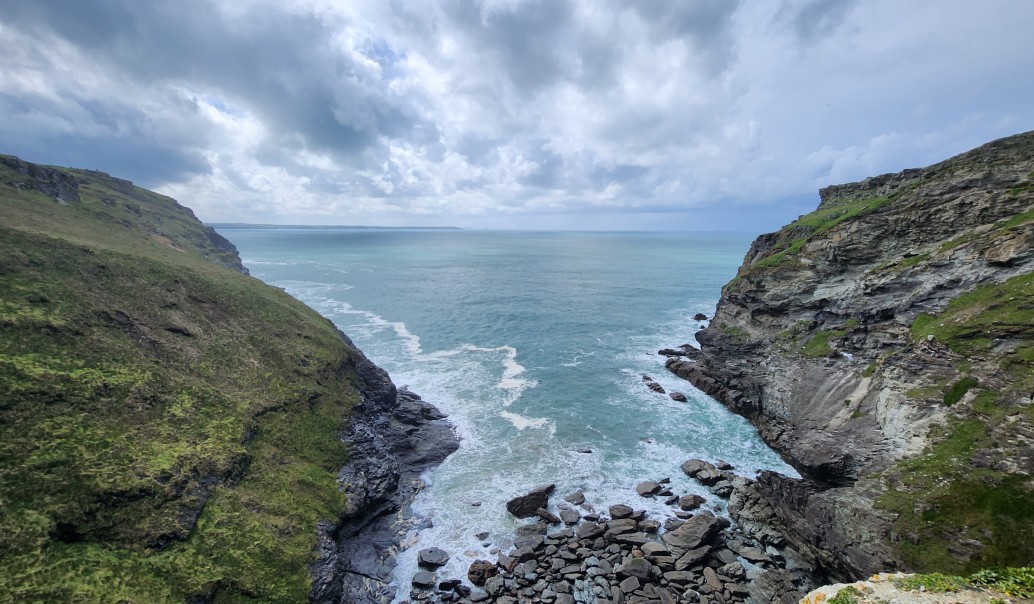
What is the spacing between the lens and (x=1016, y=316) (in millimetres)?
27766

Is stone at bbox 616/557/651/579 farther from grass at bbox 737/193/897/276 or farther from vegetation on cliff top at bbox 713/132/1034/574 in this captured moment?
grass at bbox 737/193/897/276

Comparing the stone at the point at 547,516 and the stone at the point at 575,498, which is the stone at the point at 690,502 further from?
the stone at the point at 547,516

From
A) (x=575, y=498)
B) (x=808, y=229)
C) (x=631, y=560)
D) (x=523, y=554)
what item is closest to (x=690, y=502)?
(x=631, y=560)

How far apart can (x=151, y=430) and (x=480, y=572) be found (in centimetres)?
2230

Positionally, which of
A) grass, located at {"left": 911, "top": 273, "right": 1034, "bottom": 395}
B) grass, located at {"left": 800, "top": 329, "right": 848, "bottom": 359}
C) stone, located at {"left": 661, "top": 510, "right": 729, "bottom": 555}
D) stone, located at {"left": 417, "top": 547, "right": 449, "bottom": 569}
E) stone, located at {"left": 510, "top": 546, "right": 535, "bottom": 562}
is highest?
grass, located at {"left": 911, "top": 273, "right": 1034, "bottom": 395}

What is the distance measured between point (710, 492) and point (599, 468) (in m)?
8.86

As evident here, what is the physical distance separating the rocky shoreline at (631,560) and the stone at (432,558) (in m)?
0.06

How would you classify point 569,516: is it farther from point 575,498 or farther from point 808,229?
point 808,229

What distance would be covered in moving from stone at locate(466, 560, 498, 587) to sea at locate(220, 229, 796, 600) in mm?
753

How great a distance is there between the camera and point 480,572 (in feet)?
81.7

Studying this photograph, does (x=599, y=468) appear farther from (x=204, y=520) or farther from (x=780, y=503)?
(x=204, y=520)

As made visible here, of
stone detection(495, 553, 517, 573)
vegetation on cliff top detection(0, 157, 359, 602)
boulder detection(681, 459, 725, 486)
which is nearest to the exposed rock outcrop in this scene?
vegetation on cliff top detection(0, 157, 359, 602)

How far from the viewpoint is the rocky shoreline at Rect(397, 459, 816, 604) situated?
76.2ft

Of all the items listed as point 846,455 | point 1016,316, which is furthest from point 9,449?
point 1016,316
